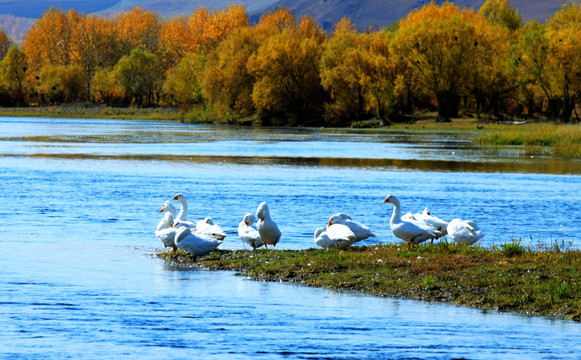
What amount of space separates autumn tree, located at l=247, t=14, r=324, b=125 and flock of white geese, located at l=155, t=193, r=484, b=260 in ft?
267

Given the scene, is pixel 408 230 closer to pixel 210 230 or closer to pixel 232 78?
pixel 210 230

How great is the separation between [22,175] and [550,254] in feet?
90.8

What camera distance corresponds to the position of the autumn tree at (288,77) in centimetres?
10031

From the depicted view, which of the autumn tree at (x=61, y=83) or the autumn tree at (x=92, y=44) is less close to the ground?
the autumn tree at (x=92, y=44)

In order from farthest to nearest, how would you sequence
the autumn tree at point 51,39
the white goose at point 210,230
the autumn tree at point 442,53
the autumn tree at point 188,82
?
1. the autumn tree at point 51,39
2. the autumn tree at point 188,82
3. the autumn tree at point 442,53
4. the white goose at point 210,230

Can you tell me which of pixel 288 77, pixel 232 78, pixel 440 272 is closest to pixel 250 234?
pixel 440 272

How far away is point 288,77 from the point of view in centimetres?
10269

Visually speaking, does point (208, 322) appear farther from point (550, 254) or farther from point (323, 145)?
point (323, 145)

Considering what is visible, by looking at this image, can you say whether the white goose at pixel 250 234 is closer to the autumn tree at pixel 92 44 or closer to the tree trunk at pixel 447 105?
the tree trunk at pixel 447 105

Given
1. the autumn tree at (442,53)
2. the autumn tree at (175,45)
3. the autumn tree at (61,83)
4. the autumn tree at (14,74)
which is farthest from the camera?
the autumn tree at (175,45)

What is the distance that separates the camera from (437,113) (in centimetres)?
→ 9925

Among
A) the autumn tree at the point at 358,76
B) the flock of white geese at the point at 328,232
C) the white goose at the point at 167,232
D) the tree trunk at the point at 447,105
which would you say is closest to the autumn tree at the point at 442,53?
the tree trunk at the point at 447,105

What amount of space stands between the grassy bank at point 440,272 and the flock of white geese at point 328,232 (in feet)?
0.93

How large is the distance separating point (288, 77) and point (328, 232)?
8649 centimetres
